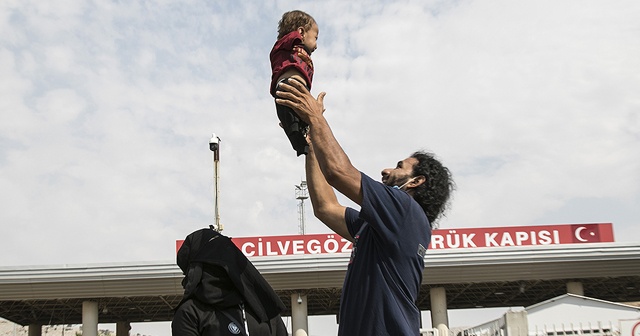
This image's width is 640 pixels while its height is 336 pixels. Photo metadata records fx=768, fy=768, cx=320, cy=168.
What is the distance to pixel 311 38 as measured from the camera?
499cm

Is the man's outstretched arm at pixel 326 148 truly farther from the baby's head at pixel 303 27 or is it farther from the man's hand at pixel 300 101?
the baby's head at pixel 303 27

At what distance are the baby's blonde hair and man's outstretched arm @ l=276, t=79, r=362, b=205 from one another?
1004 millimetres

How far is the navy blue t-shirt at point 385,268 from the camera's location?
3.72 m

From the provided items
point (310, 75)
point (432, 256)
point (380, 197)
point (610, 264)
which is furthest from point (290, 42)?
point (610, 264)

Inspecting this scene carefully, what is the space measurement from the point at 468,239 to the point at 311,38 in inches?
927

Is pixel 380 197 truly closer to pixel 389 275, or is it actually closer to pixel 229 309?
pixel 389 275

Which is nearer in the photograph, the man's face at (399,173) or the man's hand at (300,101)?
the man's hand at (300,101)

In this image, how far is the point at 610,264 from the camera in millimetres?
25906

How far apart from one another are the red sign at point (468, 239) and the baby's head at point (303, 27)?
22113 mm

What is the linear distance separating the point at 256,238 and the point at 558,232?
1101 cm

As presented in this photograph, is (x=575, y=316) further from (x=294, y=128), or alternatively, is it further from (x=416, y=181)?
(x=294, y=128)

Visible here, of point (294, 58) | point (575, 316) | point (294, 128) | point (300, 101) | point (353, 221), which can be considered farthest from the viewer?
point (575, 316)

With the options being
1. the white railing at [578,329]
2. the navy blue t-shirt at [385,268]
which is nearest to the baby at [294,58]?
the navy blue t-shirt at [385,268]

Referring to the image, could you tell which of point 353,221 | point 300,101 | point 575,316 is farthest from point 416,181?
point 575,316
